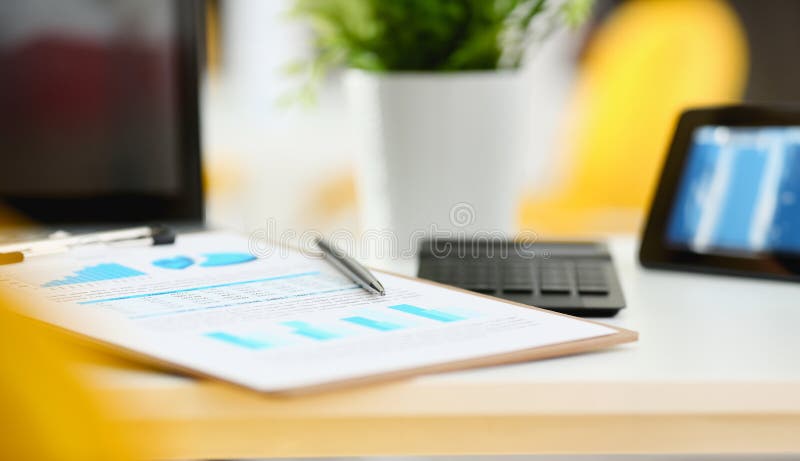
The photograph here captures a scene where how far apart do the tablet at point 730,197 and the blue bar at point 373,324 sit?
0.35m

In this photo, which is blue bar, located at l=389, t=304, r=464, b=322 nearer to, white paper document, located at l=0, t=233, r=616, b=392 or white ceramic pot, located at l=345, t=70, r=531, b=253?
white paper document, located at l=0, t=233, r=616, b=392

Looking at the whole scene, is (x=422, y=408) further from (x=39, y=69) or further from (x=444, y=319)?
(x=39, y=69)

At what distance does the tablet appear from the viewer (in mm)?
701

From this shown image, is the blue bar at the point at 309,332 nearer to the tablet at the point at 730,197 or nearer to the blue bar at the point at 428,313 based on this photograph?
the blue bar at the point at 428,313

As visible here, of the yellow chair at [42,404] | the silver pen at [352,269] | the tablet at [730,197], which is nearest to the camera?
the yellow chair at [42,404]

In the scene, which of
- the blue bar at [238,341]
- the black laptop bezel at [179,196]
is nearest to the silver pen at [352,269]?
the blue bar at [238,341]

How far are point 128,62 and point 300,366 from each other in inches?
21.7

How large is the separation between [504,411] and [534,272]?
0.22 m

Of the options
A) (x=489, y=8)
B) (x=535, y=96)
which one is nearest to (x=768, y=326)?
(x=489, y=8)

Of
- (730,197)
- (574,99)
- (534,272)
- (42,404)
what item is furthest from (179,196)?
(574,99)

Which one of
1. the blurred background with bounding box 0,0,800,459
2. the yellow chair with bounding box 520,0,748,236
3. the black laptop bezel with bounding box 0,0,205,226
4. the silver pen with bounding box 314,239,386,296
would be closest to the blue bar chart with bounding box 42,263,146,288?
the silver pen with bounding box 314,239,386,296

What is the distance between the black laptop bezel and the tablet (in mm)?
437

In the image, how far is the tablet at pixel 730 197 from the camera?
70 cm

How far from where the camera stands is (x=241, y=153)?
74.1 inches
